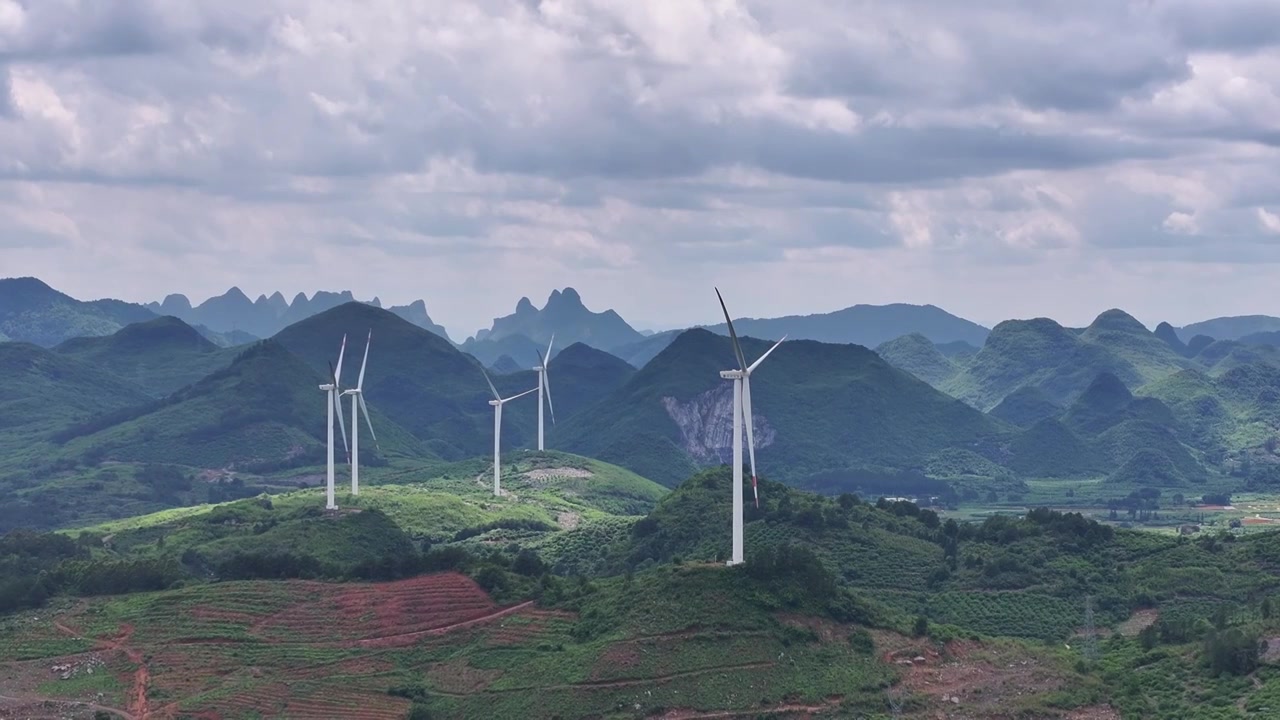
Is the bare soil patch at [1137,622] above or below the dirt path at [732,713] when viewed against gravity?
above

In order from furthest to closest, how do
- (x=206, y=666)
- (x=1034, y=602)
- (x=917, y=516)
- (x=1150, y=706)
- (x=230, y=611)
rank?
1. (x=917, y=516)
2. (x=1034, y=602)
3. (x=230, y=611)
4. (x=206, y=666)
5. (x=1150, y=706)

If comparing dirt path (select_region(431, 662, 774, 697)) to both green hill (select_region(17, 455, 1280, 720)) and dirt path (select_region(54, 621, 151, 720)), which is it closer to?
green hill (select_region(17, 455, 1280, 720))

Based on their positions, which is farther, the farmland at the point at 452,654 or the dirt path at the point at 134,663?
the dirt path at the point at 134,663

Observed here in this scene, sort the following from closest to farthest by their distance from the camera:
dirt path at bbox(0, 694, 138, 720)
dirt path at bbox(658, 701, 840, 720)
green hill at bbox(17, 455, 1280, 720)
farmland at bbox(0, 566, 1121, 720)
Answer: dirt path at bbox(658, 701, 840, 720) < green hill at bbox(17, 455, 1280, 720) < farmland at bbox(0, 566, 1121, 720) < dirt path at bbox(0, 694, 138, 720)

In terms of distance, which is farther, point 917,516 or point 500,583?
point 917,516

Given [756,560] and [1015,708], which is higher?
[756,560]

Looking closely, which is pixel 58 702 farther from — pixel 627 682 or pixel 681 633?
pixel 681 633

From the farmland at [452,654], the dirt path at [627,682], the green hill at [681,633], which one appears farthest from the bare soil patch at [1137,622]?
the dirt path at [627,682]

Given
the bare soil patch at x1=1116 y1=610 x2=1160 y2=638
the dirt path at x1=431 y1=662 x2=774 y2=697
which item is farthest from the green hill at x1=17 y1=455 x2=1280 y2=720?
the bare soil patch at x1=1116 y1=610 x2=1160 y2=638

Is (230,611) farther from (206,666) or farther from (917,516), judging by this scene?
(917,516)

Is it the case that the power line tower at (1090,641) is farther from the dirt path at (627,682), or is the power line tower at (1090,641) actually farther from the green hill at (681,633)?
the dirt path at (627,682)

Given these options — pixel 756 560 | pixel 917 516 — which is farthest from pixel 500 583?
pixel 917 516
